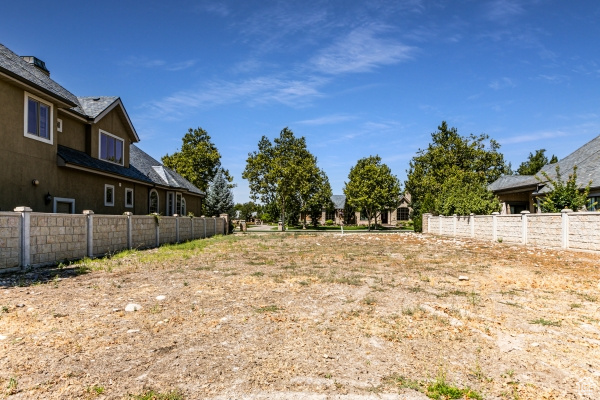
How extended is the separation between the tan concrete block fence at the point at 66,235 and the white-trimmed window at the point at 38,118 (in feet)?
14.7

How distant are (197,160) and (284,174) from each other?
12.8 meters

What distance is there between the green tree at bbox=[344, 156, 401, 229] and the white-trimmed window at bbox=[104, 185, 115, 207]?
1300 inches

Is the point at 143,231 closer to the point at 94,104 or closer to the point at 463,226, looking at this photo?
the point at 94,104

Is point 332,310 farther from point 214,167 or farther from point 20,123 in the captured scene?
point 214,167

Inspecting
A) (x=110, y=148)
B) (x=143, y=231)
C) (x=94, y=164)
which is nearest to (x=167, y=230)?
(x=143, y=231)

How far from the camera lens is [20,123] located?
41.2ft

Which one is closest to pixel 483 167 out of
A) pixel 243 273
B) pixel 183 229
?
pixel 183 229

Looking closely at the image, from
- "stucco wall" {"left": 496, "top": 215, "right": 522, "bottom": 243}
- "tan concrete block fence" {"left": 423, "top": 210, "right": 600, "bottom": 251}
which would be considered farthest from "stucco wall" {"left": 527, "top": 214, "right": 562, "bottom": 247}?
"stucco wall" {"left": 496, "top": 215, "right": 522, "bottom": 243}

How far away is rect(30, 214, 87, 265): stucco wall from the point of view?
944cm

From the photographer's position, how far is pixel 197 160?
46594mm

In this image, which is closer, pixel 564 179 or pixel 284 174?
pixel 564 179

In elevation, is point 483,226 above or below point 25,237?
below

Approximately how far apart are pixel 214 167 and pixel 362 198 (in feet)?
69.1

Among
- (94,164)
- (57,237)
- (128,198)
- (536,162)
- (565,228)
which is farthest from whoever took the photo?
(536,162)
